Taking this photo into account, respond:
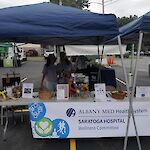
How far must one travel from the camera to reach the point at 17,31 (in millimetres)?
5730

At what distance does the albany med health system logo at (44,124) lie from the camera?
647 centimetres

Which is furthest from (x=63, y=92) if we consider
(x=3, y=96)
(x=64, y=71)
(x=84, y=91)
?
(x=64, y=71)

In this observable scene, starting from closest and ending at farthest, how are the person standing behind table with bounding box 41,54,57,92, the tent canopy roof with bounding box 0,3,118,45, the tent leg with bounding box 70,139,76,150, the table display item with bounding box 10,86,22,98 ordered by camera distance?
the tent canopy roof with bounding box 0,3,118,45 → the tent leg with bounding box 70,139,76,150 → the table display item with bounding box 10,86,22,98 → the person standing behind table with bounding box 41,54,57,92

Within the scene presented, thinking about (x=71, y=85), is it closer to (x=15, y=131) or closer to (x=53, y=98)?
(x=53, y=98)

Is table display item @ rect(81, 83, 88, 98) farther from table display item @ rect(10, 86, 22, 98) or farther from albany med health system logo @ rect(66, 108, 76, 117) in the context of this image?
table display item @ rect(10, 86, 22, 98)

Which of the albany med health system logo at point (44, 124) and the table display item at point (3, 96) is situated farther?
the table display item at point (3, 96)

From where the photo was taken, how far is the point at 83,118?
21.3ft

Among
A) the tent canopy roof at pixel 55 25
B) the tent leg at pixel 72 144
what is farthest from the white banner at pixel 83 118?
the tent canopy roof at pixel 55 25

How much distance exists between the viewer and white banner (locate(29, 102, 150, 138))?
6.46 m

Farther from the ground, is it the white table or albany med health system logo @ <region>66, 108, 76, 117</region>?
the white table

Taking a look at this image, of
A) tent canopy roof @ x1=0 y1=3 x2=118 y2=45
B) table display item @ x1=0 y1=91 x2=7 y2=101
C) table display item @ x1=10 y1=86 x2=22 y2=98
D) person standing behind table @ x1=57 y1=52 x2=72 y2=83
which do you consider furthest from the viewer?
person standing behind table @ x1=57 y1=52 x2=72 y2=83

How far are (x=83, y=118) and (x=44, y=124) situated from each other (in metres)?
0.78

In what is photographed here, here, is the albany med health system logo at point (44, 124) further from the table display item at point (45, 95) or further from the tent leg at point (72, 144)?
the table display item at point (45, 95)

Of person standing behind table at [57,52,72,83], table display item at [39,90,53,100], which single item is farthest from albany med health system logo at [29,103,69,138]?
person standing behind table at [57,52,72,83]
